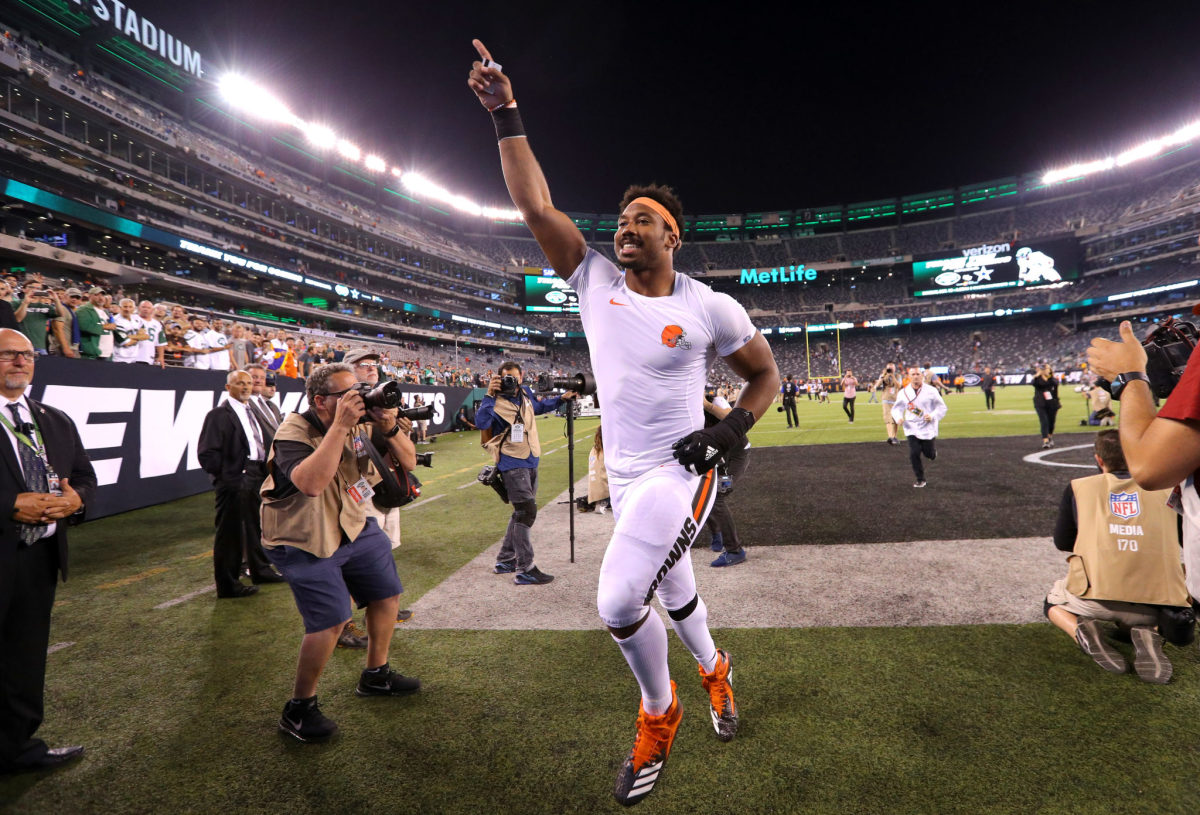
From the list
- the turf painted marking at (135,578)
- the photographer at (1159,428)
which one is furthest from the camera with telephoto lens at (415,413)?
the turf painted marking at (135,578)

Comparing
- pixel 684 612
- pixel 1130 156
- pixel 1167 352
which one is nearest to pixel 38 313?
pixel 684 612

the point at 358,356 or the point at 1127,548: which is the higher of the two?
the point at 358,356

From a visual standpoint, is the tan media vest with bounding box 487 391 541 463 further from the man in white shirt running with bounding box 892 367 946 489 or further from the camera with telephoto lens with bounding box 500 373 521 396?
the man in white shirt running with bounding box 892 367 946 489

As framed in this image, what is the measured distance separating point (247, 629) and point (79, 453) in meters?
2.03

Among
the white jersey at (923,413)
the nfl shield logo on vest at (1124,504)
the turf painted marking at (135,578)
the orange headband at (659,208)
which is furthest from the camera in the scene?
the white jersey at (923,413)

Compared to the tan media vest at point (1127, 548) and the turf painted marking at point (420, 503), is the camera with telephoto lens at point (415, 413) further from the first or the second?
the turf painted marking at point (420, 503)

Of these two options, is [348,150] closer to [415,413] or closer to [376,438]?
[376,438]

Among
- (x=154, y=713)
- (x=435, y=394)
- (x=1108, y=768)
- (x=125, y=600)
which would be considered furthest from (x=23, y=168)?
(x=1108, y=768)

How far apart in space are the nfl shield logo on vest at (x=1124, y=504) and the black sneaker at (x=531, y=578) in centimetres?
440

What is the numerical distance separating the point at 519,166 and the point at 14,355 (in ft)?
9.49

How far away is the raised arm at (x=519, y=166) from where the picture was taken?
2355 mm

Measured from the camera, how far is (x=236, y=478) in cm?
559

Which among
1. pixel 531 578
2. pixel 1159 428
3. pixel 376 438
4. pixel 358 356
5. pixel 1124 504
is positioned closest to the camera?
pixel 1159 428

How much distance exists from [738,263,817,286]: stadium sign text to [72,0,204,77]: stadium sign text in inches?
2604
